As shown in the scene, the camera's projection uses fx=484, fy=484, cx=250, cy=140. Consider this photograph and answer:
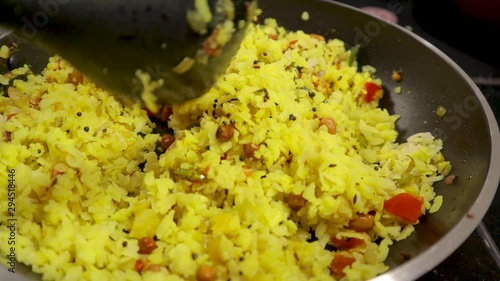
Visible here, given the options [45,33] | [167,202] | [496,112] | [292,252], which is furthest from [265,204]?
[496,112]

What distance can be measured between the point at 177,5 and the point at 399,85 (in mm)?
1280

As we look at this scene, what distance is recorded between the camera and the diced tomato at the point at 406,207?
5.02 feet

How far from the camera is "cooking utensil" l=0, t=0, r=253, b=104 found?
1.10 meters

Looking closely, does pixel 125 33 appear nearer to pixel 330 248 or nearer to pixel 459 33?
pixel 330 248

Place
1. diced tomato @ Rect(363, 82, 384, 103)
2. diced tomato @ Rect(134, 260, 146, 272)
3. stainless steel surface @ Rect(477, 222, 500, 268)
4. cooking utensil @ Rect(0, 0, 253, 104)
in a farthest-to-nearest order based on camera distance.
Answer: diced tomato @ Rect(363, 82, 384, 103) → stainless steel surface @ Rect(477, 222, 500, 268) → diced tomato @ Rect(134, 260, 146, 272) → cooking utensil @ Rect(0, 0, 253, 104)

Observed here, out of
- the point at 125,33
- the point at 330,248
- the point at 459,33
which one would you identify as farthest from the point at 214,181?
the point at 459,33

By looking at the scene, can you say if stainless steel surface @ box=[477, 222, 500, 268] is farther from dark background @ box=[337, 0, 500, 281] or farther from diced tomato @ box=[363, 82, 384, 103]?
diced tomato @ box=[363, 82, 384, 103]

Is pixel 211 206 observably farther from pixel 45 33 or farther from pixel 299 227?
pixel 45 33

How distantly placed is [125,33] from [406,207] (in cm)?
100

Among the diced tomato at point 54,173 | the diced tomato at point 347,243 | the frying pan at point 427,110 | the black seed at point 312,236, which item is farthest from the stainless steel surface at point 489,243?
the diced tomato at point 54,173

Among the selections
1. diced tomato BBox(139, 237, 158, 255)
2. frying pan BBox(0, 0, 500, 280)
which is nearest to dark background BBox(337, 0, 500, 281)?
frying pan BBox(0, 0, 500, 280)

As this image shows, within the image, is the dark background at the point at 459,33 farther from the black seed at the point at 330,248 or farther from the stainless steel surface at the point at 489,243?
the black seed at the point at 330,248

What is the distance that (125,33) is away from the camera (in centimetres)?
A: 111

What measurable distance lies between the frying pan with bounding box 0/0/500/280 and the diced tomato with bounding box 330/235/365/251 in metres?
0.10
